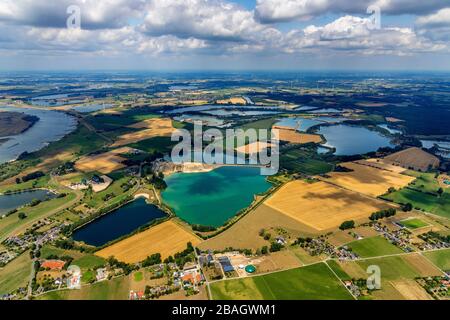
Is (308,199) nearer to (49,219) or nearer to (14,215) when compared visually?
(49,219)

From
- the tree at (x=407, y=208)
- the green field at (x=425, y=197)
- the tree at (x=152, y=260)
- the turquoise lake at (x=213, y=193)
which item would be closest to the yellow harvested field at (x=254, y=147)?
the turquoise lake at (x=213, y=193)

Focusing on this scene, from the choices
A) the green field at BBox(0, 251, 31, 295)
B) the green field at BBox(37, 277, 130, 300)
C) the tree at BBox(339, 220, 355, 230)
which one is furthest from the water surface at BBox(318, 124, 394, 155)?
the green field at BBox(0, 251, 31, 295)

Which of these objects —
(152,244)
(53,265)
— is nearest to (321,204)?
(152,244)

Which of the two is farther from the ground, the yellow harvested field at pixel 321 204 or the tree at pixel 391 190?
the tree at pixel 391 190

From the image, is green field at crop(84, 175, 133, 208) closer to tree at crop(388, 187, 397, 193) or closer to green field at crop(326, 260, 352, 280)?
green field at crop(326, 260, 352, 280)

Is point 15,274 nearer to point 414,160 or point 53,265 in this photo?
point 53,265

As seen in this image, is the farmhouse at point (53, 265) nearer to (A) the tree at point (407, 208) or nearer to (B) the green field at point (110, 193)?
(B) the green field at point (110, 193)
